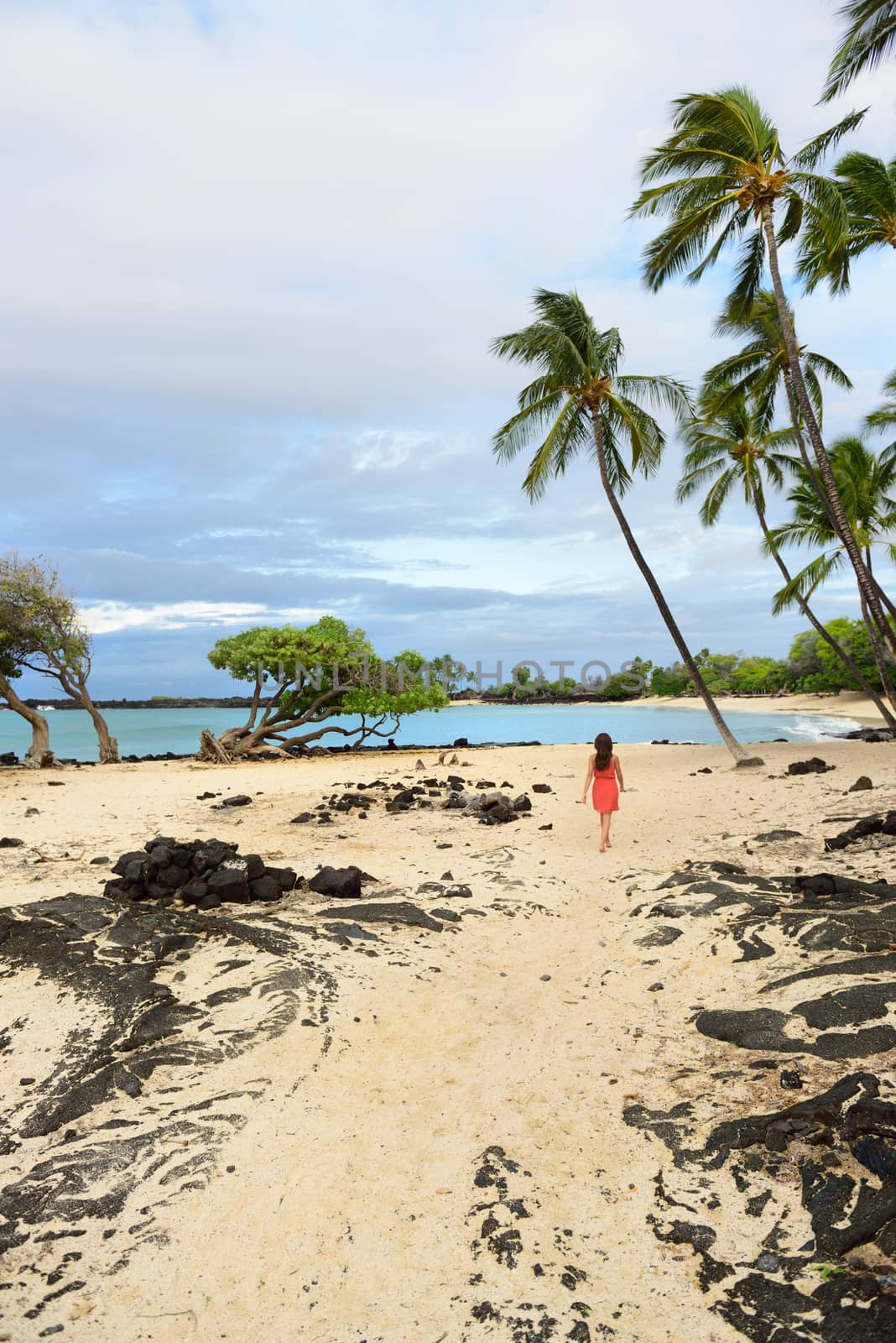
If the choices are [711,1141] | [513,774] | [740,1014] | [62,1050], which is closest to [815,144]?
[513,774]

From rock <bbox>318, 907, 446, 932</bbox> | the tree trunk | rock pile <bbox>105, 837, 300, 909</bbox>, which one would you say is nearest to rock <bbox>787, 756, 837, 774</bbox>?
rock <bbox>318, 907, 446, 932</bbox>

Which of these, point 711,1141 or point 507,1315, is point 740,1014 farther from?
point 507,1315

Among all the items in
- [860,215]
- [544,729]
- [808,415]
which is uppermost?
[860,215]

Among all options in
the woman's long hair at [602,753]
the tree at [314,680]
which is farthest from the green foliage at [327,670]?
the woman's long hair at [602,753]

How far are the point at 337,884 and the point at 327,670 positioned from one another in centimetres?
1825

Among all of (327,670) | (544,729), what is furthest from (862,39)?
(544,729)

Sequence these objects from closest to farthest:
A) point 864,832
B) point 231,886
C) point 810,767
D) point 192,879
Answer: point 231,886 → point 192,879 → point 864,832 → point 810,767

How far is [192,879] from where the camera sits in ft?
24.2

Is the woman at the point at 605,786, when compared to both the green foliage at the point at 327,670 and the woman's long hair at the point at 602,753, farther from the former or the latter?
the green foliage at the point at 327,670

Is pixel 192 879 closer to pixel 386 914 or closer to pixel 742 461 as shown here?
pixel 386 914

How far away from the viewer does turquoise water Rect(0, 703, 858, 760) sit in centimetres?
3644

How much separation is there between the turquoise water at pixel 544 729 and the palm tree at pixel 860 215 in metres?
19.5

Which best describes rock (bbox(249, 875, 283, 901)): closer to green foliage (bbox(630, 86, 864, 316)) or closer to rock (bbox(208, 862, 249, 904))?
rock (bbox(208, 862, 249, 904))

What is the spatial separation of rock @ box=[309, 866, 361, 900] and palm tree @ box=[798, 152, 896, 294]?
1348 cm
